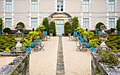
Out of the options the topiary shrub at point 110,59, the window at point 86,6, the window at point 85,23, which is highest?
the window at point 86,6

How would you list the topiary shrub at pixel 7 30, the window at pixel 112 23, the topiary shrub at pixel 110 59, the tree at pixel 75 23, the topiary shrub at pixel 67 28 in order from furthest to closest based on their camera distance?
the window at pixel 112 23, the topiary shrub at pixel 7 30, the tree at pixel 75 23, the topiary shrub at pixel 67 28, the topiary shrub at pixel 110 59

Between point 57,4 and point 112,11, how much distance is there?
6.21m

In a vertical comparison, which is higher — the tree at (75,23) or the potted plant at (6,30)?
the tree at (75,23)

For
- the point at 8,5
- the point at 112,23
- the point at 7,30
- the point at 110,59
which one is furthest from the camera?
the point at 8,5

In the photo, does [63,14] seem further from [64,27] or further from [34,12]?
[34,12]

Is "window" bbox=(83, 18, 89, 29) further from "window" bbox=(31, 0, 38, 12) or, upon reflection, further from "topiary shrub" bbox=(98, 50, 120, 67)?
"topiary shrub" bbox=(98, 50, 120, 67)

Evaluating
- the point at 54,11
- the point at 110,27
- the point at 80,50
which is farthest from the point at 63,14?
the point at 80,50

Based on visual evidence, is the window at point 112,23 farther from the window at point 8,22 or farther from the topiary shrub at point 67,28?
the window at point 8,22

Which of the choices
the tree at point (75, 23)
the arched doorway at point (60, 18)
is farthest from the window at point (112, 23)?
the arched doorway at point (60, 18)

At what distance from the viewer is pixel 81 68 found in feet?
27.8

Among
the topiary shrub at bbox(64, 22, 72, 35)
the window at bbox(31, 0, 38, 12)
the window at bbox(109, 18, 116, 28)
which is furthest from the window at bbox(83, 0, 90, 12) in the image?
the window at bbox(31, 0, 38, 12)

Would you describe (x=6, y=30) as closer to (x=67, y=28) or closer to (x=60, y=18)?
(x=60, y=18)

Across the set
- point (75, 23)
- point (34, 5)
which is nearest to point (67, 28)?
point (75, 23)

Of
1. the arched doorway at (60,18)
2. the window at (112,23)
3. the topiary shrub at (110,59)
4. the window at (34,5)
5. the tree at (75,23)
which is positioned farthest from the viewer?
the window at (34,5)
